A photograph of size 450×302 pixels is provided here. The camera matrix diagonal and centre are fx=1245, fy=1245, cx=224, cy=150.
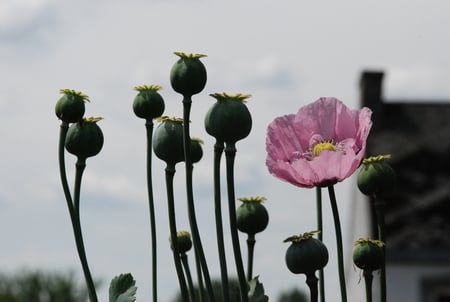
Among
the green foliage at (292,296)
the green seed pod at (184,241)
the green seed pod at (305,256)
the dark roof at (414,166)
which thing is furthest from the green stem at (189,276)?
the green foliage at (292,296)

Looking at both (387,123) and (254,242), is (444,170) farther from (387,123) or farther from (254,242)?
(254,242)

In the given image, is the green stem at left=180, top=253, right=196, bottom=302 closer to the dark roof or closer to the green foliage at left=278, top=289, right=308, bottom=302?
the dark roof

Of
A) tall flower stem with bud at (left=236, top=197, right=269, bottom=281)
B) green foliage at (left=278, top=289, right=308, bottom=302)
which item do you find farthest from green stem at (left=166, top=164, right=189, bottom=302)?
green foliage at (left=278, top=289, right=308, bottom=302)

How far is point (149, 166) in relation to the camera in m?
1.22

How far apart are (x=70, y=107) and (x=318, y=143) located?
0.25 m

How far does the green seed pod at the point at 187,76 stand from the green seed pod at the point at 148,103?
0.44ft

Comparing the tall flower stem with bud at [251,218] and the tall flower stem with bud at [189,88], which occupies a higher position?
the tall flower stem with bud at [189,88]

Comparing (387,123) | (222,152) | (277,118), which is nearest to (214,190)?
(222,152)

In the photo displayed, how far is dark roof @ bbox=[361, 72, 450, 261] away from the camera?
11.5 m

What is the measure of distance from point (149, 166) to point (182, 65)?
0.16 m

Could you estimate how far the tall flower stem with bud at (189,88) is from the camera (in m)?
1.06

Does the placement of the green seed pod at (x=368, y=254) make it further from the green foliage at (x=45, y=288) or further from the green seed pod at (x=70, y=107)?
the green foliage at (x=45, y=288)

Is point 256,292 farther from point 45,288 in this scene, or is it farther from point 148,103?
point 45,288

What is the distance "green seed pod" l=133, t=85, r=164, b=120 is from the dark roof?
10292 millimetres
